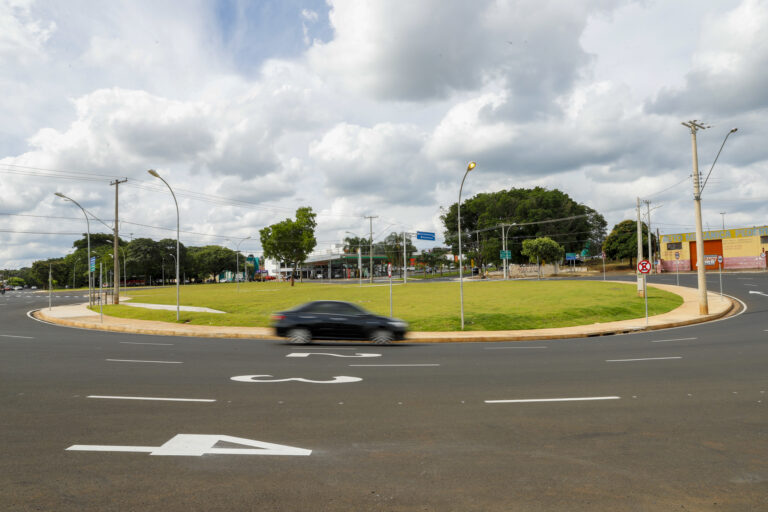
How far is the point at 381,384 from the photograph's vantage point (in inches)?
331

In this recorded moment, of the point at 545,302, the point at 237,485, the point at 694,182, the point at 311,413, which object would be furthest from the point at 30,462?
the point at 694,182

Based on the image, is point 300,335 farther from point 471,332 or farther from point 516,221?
point 516,221

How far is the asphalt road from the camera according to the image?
3.81 meters

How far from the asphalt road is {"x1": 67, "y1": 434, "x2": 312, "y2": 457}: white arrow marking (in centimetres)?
3

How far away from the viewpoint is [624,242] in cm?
8488

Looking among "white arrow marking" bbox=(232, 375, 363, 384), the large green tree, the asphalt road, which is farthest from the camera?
the large green tree

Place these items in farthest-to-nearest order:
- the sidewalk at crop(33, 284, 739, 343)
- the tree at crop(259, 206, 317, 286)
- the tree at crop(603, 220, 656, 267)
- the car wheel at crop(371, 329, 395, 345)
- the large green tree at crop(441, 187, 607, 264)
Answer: the large green tree at crop(441, 187, 607, 264), the tree at crop(603, 220, 656, 267), the tree at crop(259, 206, 317, 286), the sidewalk at crop(33, 284, 739, 343), the car wheel at crop(371, 329, 395, 345)

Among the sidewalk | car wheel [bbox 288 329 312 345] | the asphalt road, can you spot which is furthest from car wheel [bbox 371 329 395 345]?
the asphalt road

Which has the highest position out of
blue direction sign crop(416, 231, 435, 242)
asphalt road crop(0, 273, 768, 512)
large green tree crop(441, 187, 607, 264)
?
large green tree crop(441, 187, 607, 264)

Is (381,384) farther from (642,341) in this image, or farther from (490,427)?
(642,341)

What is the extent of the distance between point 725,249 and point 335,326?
73.7 metres

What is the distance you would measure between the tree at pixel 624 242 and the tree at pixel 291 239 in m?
56.1

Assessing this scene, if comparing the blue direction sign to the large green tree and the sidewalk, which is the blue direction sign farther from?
the large green tree

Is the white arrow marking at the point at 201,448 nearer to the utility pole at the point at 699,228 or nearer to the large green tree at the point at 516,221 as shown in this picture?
the utility pole at the point at 699,228
